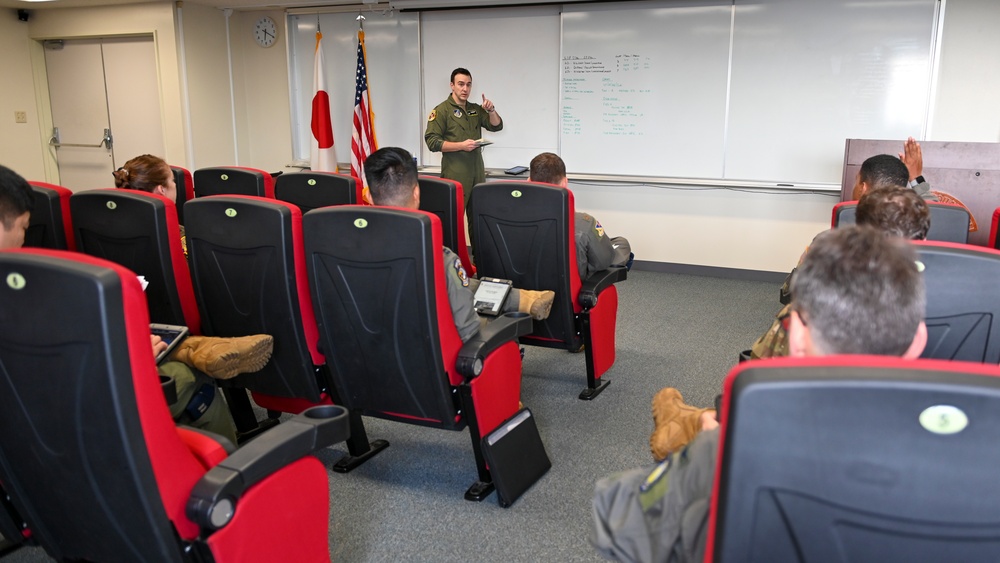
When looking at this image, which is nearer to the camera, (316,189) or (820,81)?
(316,189)

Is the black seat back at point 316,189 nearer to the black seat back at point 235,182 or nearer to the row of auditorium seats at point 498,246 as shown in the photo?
the row of auditorium seats at point 498,246

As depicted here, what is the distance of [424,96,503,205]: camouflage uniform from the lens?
5.74 metres

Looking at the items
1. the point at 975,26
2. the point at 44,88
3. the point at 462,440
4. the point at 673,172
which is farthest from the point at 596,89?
the point at 44,88

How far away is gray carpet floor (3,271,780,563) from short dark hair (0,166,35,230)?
102 cm

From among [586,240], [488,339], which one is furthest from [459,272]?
[586,240]

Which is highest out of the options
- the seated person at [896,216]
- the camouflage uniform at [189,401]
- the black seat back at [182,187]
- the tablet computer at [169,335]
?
the seated person at [896,216]

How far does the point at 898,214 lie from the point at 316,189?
271 centimetres

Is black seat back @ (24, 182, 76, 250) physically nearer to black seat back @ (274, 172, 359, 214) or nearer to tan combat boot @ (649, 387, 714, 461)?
black seat back @ (274, 172, 359, 214)

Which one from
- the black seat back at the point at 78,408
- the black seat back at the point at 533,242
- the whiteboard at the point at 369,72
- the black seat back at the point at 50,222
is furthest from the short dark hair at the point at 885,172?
the whiteboard at the point at 369,72

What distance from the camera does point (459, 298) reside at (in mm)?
2271

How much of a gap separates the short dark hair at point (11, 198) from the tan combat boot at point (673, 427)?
1622 millimetres

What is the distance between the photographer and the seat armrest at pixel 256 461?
4.30ft

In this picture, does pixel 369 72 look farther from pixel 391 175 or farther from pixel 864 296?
pixel 864 296

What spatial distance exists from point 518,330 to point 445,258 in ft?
1.34
